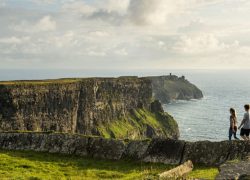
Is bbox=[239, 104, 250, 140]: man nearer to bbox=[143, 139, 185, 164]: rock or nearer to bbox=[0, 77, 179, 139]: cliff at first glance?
bbox=[143, 139, 185, 164]: rock

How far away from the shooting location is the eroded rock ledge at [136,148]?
863 inches

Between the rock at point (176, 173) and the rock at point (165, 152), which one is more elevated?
the rock at point (176, 173)

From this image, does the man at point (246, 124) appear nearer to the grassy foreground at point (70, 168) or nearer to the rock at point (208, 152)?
the rock at point (208, 152)

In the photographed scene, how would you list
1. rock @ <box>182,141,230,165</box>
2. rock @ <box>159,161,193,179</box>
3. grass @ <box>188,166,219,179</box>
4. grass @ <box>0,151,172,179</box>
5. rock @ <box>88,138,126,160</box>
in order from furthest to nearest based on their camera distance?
rock @ <box>88,138,126,160</box> < rock @ <box>182,141,230,165</box> < grass @ <box>0,151,172,179</box> < grass @ <box>188,166,219,179</box> < rock @ <box>159,161,193,179</box>

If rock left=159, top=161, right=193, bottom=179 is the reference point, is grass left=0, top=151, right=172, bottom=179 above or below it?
below

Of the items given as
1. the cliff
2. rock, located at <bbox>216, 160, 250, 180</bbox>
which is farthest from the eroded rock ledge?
the cliff

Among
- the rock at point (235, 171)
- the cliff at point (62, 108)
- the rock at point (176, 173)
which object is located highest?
the rock at point (235, 171)

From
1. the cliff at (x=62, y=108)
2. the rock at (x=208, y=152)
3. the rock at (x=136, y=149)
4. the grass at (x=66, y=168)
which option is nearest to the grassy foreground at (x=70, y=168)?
the grass at (x=66, y=168)

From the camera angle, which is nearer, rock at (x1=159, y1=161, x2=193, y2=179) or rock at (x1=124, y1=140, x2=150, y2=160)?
rock at (x1=159, y1=161, x2=193, y2=179)

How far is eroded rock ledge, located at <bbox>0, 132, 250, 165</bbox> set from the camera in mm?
21922

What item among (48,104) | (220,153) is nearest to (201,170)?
(220,153)

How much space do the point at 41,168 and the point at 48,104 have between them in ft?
393

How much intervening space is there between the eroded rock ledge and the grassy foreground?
738mm

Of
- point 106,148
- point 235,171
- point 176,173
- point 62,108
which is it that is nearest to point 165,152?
point 106,148
